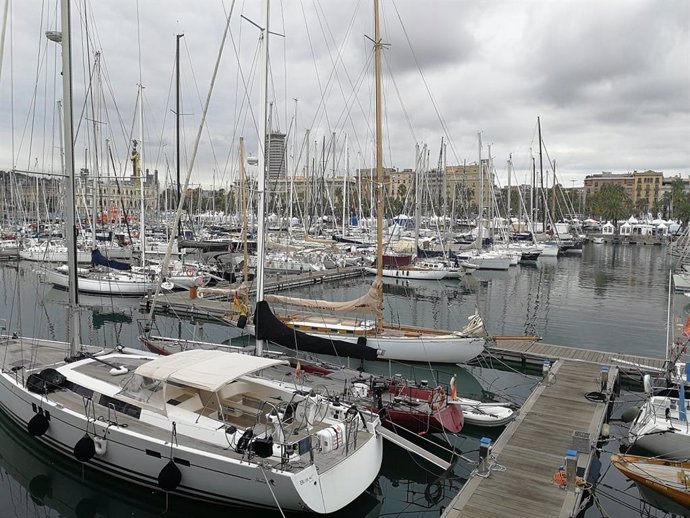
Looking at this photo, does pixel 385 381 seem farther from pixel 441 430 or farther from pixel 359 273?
pixel 359 273

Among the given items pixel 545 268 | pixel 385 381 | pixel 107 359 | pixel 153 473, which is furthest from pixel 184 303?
pixel 545 268

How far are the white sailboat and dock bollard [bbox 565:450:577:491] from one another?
4128mm

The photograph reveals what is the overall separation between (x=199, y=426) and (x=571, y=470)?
8.18m

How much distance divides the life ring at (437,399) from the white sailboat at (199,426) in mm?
2875

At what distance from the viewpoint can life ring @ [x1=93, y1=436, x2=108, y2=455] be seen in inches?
495

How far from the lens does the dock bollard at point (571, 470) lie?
11.4 meters

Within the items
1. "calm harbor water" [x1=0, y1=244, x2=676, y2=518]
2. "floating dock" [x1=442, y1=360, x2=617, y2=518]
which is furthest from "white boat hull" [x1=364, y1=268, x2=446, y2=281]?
"floating dock" [x1=442, y1=360, x2=617, y2=518]

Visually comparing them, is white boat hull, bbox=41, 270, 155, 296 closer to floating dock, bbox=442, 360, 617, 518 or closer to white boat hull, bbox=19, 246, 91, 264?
white boat hull, bbox=19, 246, 91, 264

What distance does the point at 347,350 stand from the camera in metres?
18.8

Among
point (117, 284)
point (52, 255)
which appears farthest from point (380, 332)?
point (52, 255)

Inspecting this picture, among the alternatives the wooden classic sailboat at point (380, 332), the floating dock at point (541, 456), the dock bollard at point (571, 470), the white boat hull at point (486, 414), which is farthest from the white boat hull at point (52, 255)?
the dock bollard at point (571, 470)

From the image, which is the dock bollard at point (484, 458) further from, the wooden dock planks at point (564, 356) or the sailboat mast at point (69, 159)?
the sailboat mast at point (69, 159)

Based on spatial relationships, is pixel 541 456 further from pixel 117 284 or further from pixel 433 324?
pixel 117 284

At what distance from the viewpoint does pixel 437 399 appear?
15430 millimetres
